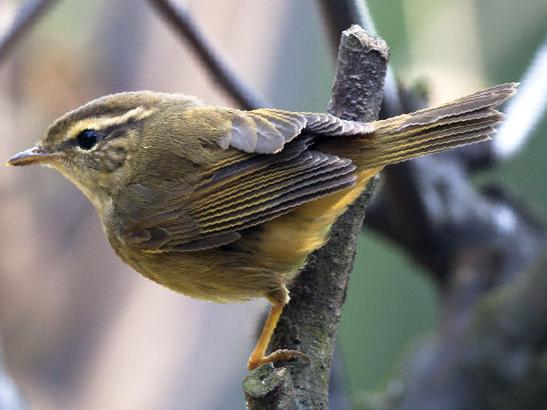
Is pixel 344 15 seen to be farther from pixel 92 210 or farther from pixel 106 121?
pixel 92 210

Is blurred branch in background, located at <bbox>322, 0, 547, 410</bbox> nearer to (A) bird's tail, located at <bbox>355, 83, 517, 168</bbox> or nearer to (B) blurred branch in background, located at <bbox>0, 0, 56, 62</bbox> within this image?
(A) bird's tail, located at <bbox>355, 83, 517, 168</bbox>

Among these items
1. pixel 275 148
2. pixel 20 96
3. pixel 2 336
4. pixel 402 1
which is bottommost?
pixel 275 148

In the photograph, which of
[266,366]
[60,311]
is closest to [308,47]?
[60,311]

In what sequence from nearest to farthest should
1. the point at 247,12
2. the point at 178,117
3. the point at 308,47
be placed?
the point at 178,117 → the point at 247,12 → the point at 308,47

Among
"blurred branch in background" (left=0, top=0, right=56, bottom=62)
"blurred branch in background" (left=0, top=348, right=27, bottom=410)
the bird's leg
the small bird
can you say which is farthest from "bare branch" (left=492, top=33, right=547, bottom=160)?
"blurred branch in background" (left=0, top=348, right=27, bottom=410)

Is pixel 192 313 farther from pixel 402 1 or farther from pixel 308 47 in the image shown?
pixel 402 1

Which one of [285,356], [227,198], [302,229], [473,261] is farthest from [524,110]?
[285,356]

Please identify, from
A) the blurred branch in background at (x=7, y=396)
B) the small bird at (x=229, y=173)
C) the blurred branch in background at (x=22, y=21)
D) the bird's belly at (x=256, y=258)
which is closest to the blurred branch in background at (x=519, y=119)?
the small bird at (x=229, y=173)
